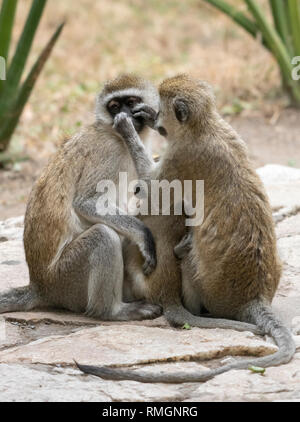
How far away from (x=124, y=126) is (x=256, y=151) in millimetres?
4583

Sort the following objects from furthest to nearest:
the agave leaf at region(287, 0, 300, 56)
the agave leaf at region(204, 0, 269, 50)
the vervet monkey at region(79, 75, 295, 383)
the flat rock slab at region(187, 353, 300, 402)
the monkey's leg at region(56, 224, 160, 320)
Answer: the agave leaf at region(204, 0, 269, 50)
the agave leaf at region(287, 0, 300, 56)
the monkey's leg at region(56, 224, 160, 320)
the vervet monkey at region(79, 75, 295, 383)
the flat rock slab at region(187, 353, 300, 402)

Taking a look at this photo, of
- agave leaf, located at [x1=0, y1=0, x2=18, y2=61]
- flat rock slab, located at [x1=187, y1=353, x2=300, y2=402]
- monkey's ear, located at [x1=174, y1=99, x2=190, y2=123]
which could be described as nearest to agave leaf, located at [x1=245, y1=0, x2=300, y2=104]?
agave leaf, located at [x1=0, y1=0, x2=18, y2=61]

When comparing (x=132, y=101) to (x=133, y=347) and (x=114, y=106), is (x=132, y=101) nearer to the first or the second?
(x=114, y=106)

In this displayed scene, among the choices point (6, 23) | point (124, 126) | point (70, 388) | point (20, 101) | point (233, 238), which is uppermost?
point (6, 23)

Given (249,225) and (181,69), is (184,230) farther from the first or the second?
(181,69)

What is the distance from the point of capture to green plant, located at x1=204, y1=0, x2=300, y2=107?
10.1m

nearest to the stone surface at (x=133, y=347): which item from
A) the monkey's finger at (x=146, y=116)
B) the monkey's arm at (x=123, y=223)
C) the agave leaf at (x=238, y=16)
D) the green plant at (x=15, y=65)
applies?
the monkey's arm at (x=123, y=223)

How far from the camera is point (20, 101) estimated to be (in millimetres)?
9039

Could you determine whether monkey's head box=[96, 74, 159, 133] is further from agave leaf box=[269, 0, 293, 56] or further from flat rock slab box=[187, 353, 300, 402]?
agave leaf box=[269, 0, 293, 56]

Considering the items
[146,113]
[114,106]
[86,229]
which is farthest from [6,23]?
[86,229]

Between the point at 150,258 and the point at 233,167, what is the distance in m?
0.77

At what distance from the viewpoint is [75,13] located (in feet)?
52.4

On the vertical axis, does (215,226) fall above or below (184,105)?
below

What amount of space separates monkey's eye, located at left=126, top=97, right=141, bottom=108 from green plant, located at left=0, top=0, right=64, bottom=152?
3.20 metres
